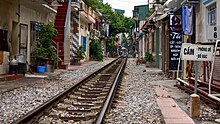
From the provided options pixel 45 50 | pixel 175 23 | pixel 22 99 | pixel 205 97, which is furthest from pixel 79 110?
pixel 45 50

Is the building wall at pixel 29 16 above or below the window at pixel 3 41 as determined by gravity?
above

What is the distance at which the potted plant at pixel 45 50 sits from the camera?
2130 cm

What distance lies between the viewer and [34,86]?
1435 centimetres

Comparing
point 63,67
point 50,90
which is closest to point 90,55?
point 63,67

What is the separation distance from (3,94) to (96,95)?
2.69 metres

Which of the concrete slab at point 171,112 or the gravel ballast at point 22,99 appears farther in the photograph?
the gravel ballast at point 22,99

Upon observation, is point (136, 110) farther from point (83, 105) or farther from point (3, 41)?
point (3, 41)

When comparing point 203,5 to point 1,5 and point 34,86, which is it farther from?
point 1,5

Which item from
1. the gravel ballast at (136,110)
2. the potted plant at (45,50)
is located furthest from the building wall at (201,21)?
the potted plant at (45,50)

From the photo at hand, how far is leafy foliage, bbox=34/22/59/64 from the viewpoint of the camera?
21297 mm

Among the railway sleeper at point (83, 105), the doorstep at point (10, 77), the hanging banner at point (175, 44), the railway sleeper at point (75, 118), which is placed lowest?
the railway sleeper at point (75, 118)

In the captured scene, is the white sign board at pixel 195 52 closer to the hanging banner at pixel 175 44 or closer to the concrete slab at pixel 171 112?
the concrete slab at pixel 171 112

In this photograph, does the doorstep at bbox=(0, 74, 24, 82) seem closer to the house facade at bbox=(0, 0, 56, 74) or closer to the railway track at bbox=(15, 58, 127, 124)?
the house facade at bbox=(0, 0, 56, 74)

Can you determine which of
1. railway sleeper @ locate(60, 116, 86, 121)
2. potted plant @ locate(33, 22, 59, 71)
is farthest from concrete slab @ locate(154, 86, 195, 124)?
potted plant @ locate(33, 22, 59, 71)
